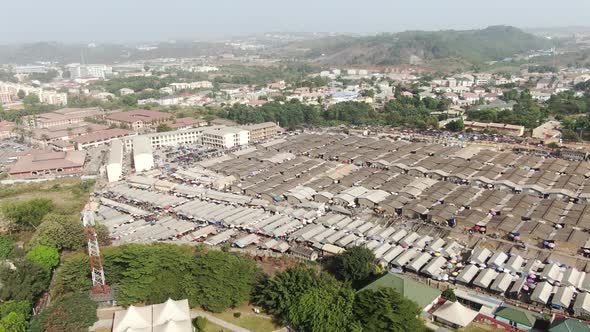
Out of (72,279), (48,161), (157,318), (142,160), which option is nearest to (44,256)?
(72,279)

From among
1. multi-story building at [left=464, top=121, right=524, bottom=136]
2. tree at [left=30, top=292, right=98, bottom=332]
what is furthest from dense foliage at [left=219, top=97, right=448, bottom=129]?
tree at [left=30, top=292, right=98, bottom=332]

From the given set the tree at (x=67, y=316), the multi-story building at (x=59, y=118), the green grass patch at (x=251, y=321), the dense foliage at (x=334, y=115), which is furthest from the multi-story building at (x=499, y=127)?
the multi-story building at (x=59, y=118)

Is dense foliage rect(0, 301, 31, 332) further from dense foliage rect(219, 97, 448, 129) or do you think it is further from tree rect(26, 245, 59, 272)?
dense foliage rect(219, 97, 448, 129)

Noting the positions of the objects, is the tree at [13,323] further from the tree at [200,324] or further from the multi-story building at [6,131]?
the multi-story building at [6,131]

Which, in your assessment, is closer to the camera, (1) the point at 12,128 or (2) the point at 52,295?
(2) the point at 52,295

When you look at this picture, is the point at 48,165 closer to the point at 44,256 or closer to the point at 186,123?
the point at 186,123

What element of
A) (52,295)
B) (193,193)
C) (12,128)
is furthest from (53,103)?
(52,295)

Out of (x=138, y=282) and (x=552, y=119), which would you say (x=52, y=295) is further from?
(x=552, y=119)
